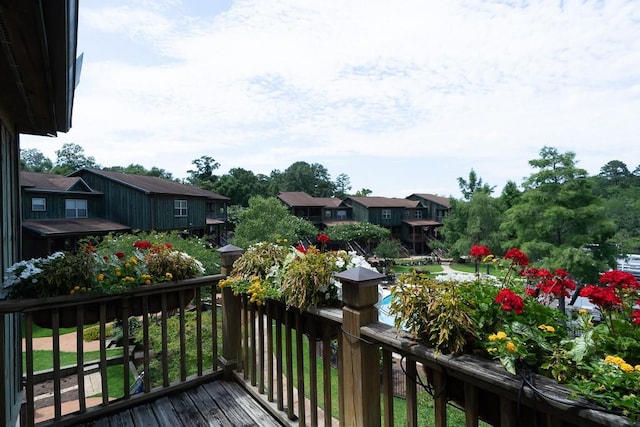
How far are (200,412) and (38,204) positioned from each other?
1781 centimetres

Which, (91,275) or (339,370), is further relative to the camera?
(91,275)

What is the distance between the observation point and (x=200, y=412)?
2545 millimetres

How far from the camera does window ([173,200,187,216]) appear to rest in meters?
19.1

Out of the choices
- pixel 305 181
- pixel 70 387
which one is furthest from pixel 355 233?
pixel 305 181

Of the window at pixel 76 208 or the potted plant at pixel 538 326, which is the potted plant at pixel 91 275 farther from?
the window at pixel 76 208

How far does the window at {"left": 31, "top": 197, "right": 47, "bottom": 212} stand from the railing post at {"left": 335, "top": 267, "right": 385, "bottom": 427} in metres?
18.9

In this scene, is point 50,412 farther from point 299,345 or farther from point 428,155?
point 428,155

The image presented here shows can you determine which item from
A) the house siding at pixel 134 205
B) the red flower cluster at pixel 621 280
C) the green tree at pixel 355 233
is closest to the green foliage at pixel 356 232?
the green tree at pixel 355 233

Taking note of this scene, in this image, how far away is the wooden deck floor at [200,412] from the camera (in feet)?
7.90

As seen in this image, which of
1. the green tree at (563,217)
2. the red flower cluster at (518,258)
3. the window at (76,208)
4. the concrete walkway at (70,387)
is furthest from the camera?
the window at (76,208)

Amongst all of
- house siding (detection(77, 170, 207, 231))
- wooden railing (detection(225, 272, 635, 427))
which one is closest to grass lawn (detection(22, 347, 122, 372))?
wooden railing (detection(225, 272, 635, 427))

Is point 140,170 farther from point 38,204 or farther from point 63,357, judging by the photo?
point 63,357

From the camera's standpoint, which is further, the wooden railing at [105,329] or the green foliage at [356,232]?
the green foliage at [356,232]

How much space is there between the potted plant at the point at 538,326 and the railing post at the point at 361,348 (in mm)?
212
